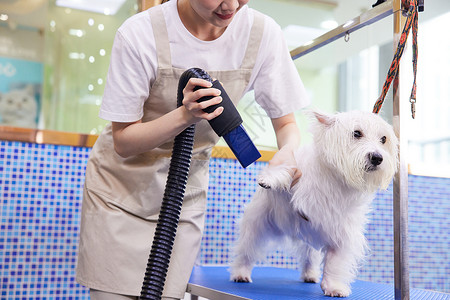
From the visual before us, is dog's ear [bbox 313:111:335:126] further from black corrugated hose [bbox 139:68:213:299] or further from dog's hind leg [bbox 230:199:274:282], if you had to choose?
black corrugated hose [bbox 139:68:213:299]

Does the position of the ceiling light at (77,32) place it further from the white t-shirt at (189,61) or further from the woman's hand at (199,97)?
the woman's hand at (199,97)

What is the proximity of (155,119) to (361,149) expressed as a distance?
1.73 feet

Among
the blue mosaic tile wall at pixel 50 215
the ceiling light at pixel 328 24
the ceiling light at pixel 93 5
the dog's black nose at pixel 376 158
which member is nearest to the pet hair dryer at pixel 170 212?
the dog's black nose at pixel 376 158

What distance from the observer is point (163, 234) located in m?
1.02

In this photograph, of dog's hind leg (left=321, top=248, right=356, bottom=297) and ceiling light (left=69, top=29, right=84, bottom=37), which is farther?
ceiling light (left=69, top=29, right=84, bottom=37)

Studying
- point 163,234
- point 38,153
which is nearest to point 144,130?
point 163,234

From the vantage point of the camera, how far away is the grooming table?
4.13 ft

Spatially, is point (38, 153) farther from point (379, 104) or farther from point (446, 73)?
point (446, 73)

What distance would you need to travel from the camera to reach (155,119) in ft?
3.63

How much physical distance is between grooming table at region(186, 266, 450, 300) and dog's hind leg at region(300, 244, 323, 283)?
39 mm

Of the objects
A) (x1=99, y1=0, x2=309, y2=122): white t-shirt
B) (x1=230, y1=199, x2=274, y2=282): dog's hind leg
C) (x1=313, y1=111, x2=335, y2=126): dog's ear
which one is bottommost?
(x1=230, y1=199, x2=274, y2=282): dog's hind leg

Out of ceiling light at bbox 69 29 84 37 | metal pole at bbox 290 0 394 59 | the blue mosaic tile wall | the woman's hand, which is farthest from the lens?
ceiling light at bbox 69 29 84 37

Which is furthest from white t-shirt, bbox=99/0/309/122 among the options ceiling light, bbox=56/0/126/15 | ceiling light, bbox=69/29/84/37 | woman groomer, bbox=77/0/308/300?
ceiling light, bbox=69/29/84/37

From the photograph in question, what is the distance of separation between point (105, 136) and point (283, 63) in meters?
0.52
